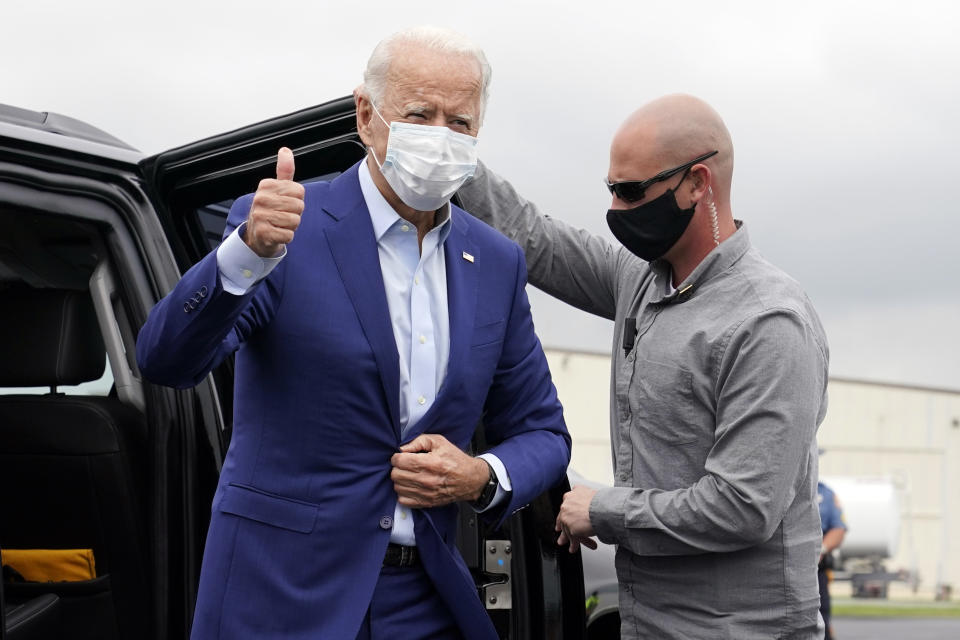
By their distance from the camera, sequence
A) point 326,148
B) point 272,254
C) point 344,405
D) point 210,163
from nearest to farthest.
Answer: point 272,254, point 344,405, point 326,148, point 210,163

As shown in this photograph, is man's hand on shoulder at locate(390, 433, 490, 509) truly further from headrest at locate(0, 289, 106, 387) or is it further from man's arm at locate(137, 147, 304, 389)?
headrest at locate(0, 289, 106, 387)

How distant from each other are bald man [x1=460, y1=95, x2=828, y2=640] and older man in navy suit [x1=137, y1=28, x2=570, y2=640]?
388mm

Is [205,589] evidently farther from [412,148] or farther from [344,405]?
[412,148]

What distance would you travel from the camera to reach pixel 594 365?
29.8m

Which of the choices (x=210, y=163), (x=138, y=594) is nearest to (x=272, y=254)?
(x=210, y=163)

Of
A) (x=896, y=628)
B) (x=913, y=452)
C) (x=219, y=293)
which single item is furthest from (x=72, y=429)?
(x=913, y=452)

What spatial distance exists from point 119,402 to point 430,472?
1.35 metres

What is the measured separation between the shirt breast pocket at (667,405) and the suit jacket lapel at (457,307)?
1.56 ft

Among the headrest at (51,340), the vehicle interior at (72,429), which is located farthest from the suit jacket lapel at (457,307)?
the headrest at (51,340)

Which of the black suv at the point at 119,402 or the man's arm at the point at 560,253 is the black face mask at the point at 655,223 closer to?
the man's arm at the point at 560,253

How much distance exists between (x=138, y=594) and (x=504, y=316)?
1382 millimetres

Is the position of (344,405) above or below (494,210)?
below

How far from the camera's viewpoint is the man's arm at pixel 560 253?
2.94m

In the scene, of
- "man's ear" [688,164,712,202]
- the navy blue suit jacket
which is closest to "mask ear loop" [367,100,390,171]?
the navy blue suit jacket
